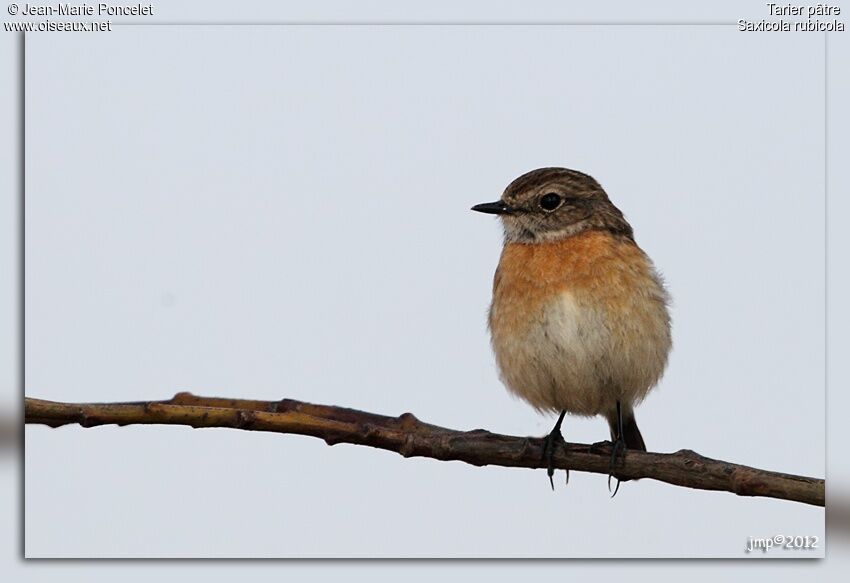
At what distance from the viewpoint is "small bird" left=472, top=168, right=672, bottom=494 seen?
6.79 m

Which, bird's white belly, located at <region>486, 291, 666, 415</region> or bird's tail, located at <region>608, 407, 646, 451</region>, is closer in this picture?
bird's white belly, located at <region>486, 291, 666, 415</region>

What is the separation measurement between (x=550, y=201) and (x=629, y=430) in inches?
70.1

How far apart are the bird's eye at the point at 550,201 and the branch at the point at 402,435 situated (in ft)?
7.60

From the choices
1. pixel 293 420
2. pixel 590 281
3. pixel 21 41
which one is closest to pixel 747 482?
pixel 293 420

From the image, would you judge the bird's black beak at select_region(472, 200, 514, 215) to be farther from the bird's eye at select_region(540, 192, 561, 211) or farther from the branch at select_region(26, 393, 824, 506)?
the branch at select_region(26, 393, 824, 506)

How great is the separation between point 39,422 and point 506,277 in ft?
12.6

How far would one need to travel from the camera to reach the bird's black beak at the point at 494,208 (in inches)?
292

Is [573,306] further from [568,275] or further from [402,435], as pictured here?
[402,435]

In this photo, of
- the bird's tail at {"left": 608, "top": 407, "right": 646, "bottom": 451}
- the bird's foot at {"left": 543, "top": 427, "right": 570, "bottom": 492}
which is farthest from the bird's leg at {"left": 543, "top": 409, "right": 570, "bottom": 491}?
the bird's tail at {"left": 608, "top": 407, "right": 646, "bottom": 451}

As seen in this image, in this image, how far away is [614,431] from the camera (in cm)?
765

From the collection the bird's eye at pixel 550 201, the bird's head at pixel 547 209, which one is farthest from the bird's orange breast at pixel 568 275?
the bird's eye at pixel 550 201

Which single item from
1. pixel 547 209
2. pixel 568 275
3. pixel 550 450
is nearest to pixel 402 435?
pixel 550 450

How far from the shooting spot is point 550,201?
24.9 ft

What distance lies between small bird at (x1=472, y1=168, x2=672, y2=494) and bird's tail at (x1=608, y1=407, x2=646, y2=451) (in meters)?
0.02
